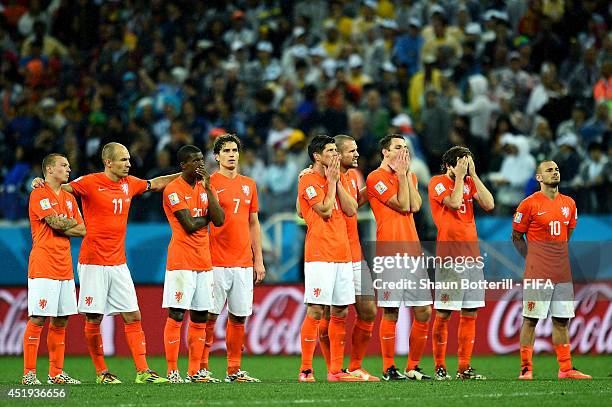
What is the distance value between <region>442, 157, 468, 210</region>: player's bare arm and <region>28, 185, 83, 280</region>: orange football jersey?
4.09m

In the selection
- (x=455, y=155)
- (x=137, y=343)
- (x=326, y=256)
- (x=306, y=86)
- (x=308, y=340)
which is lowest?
(x=137, y=343)

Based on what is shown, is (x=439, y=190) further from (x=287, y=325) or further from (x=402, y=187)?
(x=287, y=325)

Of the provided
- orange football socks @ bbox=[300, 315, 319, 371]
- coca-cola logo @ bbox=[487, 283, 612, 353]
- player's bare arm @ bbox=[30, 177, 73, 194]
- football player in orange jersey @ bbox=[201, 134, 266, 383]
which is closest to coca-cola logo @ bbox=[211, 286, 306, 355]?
coca-cola logo @ bbox=[487, 283, 612, 353]

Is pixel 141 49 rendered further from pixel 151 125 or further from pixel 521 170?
pixel 521 170

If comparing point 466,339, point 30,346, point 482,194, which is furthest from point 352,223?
point 30,346

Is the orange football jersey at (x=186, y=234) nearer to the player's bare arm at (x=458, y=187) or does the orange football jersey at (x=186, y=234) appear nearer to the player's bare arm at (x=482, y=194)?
the player's bare arm at (x=458, y=187)

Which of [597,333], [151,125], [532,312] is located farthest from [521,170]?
[151,125]

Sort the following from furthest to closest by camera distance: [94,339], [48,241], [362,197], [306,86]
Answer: [306,86] → [362,197] → [94,339] → [48,241]

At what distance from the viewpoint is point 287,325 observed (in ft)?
58.9

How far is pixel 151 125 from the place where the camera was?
22188 mm

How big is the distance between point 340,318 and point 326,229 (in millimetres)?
987

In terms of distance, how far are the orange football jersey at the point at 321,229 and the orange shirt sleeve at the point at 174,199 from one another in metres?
1.30

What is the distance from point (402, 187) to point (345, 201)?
2.11 ft

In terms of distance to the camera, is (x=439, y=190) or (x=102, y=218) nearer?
(x=102, y=218)
